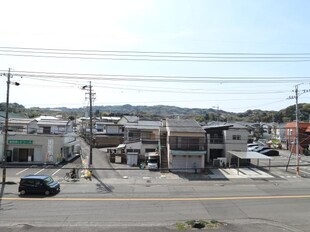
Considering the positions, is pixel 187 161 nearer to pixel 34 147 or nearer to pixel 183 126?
pixel 183 126

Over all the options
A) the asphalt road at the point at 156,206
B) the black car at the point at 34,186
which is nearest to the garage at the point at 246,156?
the asphalt road at the point at 156,206

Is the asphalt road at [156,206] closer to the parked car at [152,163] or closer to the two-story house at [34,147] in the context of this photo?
the parked car at [152,163]

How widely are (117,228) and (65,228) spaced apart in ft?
8.79

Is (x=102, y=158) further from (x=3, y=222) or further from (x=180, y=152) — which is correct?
(x=3, y=222)

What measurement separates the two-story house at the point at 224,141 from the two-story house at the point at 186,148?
204 inches

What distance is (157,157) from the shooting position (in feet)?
141

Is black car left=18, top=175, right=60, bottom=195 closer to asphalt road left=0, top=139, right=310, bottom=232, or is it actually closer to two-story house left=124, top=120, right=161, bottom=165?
asphalt road left=0, top=139, right=310, bottom=232

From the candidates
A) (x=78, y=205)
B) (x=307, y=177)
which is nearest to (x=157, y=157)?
(x=307, y=177)

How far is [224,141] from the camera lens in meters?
Result: 46.2

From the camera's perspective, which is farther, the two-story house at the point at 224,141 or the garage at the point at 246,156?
the two-story house at the point at 224,141

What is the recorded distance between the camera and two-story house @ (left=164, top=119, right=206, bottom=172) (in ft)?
133

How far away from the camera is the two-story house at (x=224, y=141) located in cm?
4600

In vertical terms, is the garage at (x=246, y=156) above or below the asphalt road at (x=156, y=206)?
above

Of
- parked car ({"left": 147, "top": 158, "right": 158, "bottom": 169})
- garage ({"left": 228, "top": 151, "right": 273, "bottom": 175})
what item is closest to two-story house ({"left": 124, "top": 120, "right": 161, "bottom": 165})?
parked car ({"left": 147, "top": 158, "right": 158, "bottom": 169})
